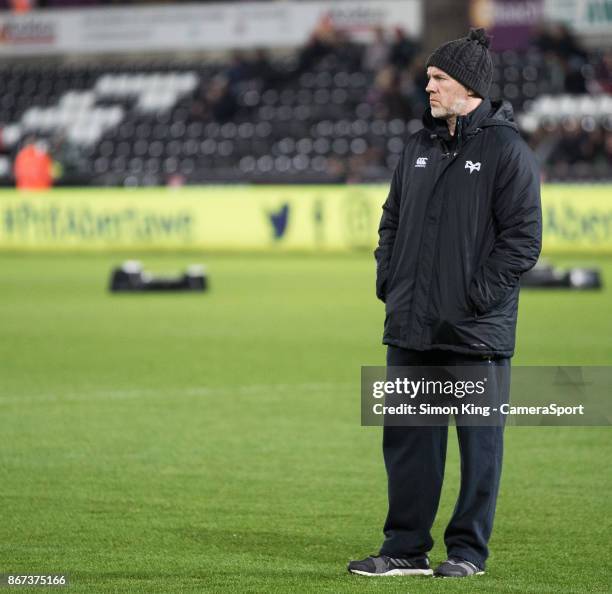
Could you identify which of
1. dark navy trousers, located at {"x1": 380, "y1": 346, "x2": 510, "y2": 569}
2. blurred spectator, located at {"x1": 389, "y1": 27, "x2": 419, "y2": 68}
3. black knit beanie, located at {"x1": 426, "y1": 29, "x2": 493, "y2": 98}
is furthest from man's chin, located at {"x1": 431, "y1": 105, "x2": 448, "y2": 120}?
blurred spectator, located at {"x1": 389, "y1": 27, "x2": 419, "y2": 68}

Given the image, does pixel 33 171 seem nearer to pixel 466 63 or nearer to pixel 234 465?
pixel 234 465

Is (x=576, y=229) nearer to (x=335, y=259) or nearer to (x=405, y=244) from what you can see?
(x=335, y=259)

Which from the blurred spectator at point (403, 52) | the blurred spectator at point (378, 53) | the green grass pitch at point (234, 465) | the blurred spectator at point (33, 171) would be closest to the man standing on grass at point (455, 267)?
the green grass pitch at point (234, 465)

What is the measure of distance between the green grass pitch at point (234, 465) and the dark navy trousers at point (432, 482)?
0.16m

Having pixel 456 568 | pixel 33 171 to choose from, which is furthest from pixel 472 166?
pixel 33 171

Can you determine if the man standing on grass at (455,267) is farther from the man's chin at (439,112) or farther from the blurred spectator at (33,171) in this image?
the blurred spectator at (33,171)

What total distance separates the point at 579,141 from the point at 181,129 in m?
12.6

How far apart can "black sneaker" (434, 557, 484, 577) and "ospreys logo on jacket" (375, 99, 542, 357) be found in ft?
2.78

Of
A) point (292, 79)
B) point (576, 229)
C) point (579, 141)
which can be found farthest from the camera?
point (292, 79)

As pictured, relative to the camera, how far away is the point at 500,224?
19.5 ft

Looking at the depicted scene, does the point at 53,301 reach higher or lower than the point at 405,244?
lower

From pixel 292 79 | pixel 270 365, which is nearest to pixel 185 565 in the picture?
pixel 270 365

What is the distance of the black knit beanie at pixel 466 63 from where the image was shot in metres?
5.97

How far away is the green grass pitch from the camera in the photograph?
6414mm
